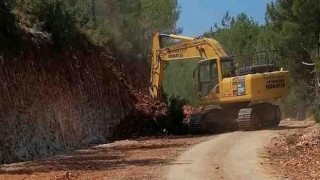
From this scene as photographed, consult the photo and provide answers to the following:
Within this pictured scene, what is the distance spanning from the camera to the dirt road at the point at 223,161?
1386 centimetres

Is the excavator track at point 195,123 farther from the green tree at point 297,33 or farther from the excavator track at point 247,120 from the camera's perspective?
the green tree at point 297,33

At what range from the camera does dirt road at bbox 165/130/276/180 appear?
13.9 meters

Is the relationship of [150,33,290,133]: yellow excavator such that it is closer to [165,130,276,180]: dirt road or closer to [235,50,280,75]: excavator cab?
[235,50,280,75]: excavator cab

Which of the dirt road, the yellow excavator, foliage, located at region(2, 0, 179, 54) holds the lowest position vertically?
the dirt road

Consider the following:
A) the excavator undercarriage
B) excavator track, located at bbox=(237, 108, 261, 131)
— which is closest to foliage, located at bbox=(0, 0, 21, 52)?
the excavator undercarriage

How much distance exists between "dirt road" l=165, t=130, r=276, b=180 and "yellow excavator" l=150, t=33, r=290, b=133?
3.78 meters

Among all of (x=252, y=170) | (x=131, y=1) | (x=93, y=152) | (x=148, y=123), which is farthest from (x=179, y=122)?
(x=252, y=170)

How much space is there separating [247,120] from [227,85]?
1.99 meters

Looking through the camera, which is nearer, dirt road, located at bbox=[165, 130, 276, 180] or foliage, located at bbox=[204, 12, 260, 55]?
dirt road, located at bbox=[165, 130, 276, 180]

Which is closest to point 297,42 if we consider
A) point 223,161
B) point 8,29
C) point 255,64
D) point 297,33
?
point 297,33

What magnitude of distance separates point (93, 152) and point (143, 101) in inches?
431

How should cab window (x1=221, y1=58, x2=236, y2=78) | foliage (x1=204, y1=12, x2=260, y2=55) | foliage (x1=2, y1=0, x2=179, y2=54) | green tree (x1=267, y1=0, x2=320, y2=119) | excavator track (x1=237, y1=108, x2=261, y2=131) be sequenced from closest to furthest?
excavator track (x1=237, y1=108, x2=261, y2=131) → cab window (x1=221, y1=58, x2=236, y2=78) → foliage (x1=2, y1=0, x2=179, y2=54) → green tree (x1=267, y1=0, x2=320, y2=119) → foliage (x1=204, y1=12, x2=260, y2=55)

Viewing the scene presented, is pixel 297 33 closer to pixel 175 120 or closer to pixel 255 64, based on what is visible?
pixel 255 64

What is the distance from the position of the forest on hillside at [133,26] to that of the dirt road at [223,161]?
5.94 meters
